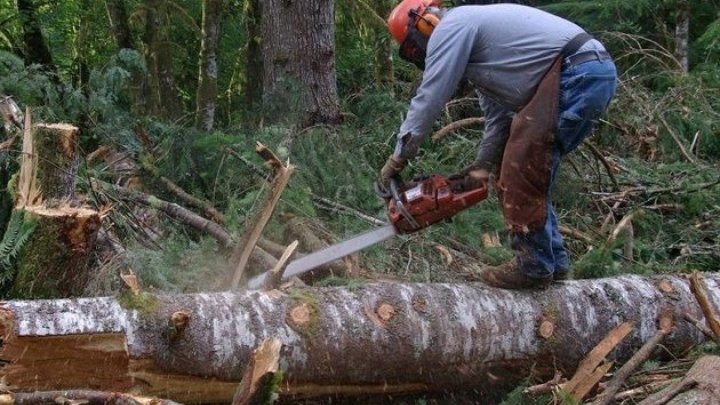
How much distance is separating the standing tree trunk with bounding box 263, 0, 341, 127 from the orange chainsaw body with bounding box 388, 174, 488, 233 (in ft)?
9.58

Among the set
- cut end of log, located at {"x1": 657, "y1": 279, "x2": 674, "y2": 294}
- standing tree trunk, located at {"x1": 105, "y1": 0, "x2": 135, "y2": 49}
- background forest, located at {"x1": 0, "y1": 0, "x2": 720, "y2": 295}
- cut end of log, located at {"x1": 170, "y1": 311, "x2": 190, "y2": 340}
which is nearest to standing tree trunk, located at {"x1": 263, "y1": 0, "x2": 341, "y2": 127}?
background forest, located at {"x1": 0, "y1": 0, "x2": 720, "y2": 295}

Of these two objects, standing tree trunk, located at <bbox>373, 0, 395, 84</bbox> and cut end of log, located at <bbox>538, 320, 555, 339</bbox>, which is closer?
cut end of log, located at <bbox>538, 320, 555, 339</bbox>

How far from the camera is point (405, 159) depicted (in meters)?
3.62

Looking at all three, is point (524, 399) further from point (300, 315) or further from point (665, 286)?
point (665, 286)

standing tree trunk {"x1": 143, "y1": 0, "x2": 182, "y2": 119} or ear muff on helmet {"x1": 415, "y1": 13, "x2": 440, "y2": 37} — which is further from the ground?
ear muff on helmet {"x1": 415, "y1": 13, "x2": 440, "y2": 37}

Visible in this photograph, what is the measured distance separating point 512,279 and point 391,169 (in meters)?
0.79

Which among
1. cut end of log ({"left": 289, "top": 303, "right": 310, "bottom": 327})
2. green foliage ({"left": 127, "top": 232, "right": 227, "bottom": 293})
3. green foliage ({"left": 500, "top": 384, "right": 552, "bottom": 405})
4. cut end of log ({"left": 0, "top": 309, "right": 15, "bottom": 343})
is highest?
cut end of log ({"left": 0, "top": 309, "right": 15, "bottom": 343})

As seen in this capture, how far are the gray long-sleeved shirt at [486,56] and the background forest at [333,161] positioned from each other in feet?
3.20

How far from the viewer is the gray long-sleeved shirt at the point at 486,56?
3494mm

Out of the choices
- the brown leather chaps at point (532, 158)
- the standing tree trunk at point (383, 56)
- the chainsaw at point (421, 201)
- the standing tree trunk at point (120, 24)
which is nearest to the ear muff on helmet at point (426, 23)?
the brown leather chaps at point (532, 158)

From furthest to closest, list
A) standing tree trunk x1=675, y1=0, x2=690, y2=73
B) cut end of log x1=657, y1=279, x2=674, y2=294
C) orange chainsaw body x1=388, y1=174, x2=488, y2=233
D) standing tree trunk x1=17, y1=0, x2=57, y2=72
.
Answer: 1. standing tree trunk x1=675, y1=0, x2=690, y2=73
2. standing tree trunk x1=17, y1=0, x2=57, y2=72
3. cut end of log x1=657, y1=279, x2=674, y2=294
4. orange chainsaw body x1=388, y1=174, x2=488, y2=233

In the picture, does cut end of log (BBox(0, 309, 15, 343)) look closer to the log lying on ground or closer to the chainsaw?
the log lying on ground

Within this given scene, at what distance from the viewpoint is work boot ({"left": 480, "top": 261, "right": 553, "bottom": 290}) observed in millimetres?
3762

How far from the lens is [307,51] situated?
6.59 m
